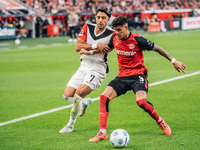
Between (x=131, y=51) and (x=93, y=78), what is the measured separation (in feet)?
3.44

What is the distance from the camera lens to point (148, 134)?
7.02m

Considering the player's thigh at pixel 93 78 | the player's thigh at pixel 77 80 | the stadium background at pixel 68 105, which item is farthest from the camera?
the player's thigh at pixel 77 80

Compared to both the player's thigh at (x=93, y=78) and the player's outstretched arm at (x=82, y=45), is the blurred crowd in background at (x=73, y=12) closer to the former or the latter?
the player's outstretched arm at (x=82, y=45)

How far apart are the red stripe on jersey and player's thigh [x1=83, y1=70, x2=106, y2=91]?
2.09ft

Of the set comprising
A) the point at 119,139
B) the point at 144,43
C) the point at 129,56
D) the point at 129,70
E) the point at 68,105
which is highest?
the point at 144,43

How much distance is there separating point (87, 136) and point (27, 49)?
18.1 meters

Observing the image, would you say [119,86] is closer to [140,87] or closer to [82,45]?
[140,87]

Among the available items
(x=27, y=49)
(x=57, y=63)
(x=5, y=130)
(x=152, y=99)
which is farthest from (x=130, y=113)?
(x=27, y=49)

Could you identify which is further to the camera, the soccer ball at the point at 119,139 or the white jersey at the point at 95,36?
the white jersey at the point at 95,36

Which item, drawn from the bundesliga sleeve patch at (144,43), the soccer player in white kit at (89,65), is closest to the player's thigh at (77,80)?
the soccer player in white kit at (89,65)

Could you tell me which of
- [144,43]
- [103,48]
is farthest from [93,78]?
[144,43]

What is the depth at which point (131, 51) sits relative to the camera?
707cm

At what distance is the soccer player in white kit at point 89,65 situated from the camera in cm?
744

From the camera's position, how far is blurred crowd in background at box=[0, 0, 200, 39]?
32.7m
